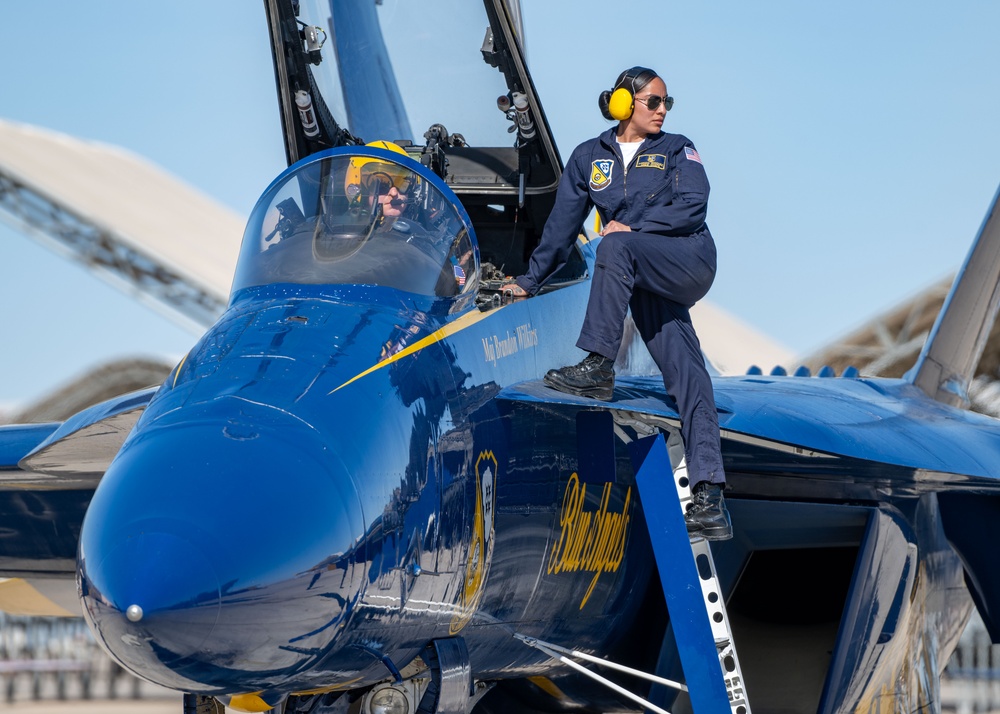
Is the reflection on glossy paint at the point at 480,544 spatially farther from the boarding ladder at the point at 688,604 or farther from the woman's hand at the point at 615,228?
the woman's hand at the point at 615,228

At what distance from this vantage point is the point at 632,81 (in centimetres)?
538

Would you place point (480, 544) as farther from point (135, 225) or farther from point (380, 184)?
point (135, 225)

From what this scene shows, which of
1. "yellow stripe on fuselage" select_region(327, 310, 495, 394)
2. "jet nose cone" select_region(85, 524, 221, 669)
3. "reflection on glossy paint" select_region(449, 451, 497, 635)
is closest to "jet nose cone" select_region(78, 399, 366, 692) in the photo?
"jet nose cone" select_region(85, 524, 221, 669)

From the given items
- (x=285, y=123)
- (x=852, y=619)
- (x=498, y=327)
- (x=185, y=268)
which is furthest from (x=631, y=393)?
(x=185, y=268)

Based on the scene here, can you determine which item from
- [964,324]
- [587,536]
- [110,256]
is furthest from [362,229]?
[110,256]

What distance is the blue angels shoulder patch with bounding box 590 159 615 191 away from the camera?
17.8 ft

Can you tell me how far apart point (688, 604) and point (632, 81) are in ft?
6.89

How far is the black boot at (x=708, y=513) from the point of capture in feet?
16.8

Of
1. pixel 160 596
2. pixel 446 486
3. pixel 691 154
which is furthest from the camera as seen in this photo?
pixel 691 154

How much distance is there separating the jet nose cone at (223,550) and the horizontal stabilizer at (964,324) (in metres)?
7.12

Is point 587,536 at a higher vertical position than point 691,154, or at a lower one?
lower

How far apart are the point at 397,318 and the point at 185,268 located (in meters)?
36.9

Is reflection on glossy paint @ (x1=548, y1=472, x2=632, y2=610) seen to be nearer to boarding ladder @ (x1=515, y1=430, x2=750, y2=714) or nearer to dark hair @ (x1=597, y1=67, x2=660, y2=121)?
boarding ladder @ (x1=515, y1=430, x2=750, y2=714)

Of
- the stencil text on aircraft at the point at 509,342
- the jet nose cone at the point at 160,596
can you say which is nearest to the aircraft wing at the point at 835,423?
the stencil text on aircraft at the point at 509,342
